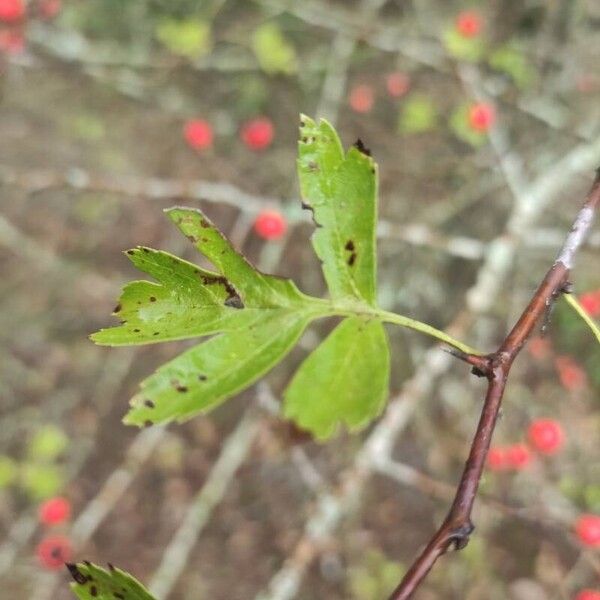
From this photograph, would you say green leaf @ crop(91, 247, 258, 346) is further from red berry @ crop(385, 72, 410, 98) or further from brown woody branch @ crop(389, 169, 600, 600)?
red berry @ crop(385, 72, 410, 98)

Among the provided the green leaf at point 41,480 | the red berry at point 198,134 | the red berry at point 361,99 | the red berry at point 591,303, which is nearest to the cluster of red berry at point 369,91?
the red berry at point 361,99

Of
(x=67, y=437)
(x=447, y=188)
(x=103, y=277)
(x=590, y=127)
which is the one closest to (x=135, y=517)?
(x=67, y=437)

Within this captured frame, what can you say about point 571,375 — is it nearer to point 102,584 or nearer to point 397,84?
point 397,84

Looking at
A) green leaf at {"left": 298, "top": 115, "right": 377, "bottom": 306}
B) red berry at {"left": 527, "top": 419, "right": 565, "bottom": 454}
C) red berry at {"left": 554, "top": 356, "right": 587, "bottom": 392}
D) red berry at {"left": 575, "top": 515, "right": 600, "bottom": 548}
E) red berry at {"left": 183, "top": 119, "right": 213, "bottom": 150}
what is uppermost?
red berry at {"left": 183, "top": 119, "right": 213, "bottom": 150}

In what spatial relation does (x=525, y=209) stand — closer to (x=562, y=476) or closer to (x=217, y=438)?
(x=562, y=476)

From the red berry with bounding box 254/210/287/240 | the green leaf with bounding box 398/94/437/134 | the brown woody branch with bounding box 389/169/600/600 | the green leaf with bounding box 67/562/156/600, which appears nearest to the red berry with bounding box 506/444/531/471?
the red berry with bounding box 254/210/287/240

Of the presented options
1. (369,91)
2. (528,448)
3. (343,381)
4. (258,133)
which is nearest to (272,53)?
(258,133)
